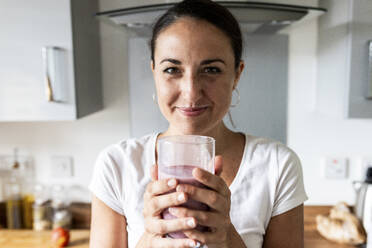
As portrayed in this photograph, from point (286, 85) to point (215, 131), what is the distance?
0.75 meters

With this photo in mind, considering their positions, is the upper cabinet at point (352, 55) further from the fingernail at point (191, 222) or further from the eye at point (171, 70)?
the fingernail at point (191, 222)

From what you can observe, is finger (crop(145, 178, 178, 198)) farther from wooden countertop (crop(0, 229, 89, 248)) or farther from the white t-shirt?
wooden countertop (crop(0, 229, 89, 248))

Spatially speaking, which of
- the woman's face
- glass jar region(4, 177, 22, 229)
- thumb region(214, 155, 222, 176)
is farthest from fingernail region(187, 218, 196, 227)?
glass jar region(4, 177, 22, 229)

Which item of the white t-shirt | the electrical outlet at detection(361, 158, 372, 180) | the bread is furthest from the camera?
the electrical outlet at detection(361, 158, 372, 180)

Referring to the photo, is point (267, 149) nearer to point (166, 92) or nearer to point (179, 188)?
point (166, 92)

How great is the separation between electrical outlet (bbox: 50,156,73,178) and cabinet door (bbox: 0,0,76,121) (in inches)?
16.5

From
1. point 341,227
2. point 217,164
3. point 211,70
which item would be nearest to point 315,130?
point 341,227

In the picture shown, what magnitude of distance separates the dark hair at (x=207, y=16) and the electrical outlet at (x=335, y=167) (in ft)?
3.35

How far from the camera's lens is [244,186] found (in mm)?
962

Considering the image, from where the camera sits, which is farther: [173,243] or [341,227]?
[341,227]

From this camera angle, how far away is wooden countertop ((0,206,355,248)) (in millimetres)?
1530

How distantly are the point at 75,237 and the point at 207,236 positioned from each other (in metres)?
1.21

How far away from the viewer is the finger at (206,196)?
1.94 feet

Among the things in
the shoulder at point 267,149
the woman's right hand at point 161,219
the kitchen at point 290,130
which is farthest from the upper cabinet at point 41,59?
the woman's right hand at point 161,219
